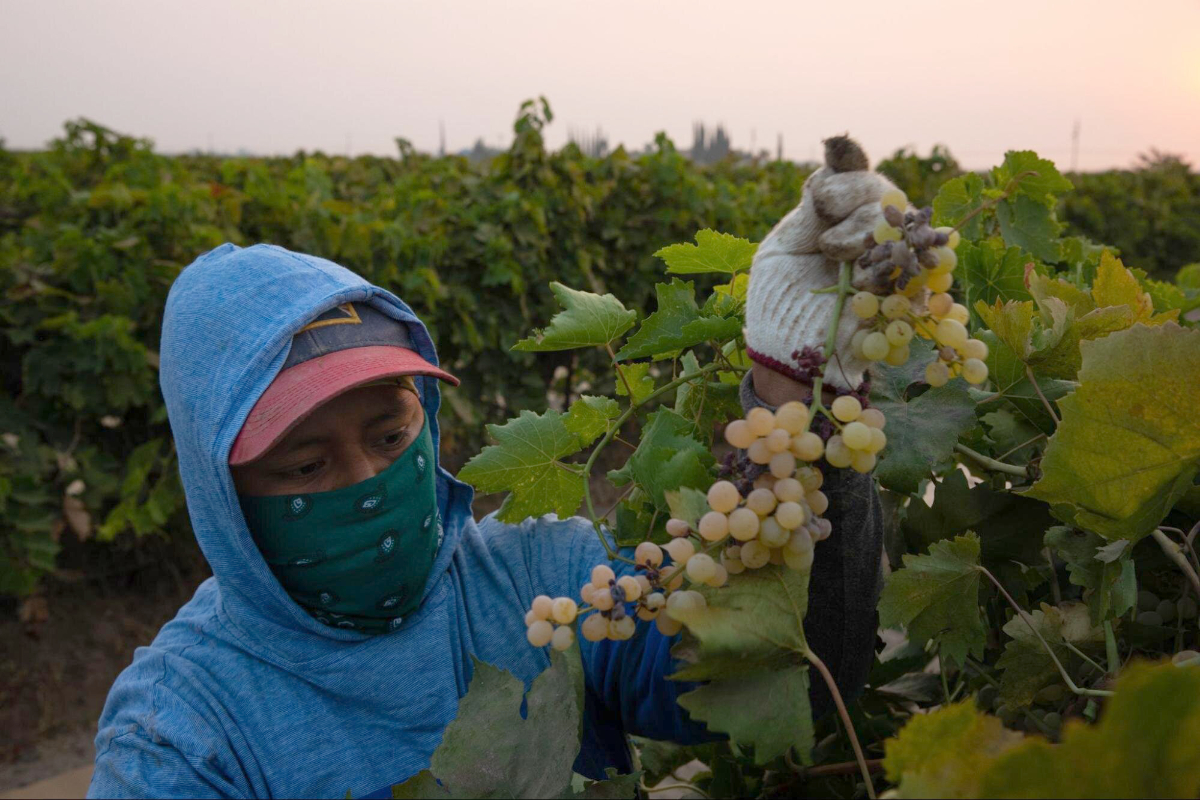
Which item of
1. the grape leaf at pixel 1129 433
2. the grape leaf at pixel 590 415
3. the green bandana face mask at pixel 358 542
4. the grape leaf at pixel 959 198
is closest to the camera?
the grape leaf at pixel 1129 433

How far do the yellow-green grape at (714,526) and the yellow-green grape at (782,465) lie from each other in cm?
6

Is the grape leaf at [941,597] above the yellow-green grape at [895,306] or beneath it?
beneath

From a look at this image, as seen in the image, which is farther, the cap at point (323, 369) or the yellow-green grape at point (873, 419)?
the cap at point (323, 369)

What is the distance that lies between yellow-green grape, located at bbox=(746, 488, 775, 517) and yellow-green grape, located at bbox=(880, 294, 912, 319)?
183 mm

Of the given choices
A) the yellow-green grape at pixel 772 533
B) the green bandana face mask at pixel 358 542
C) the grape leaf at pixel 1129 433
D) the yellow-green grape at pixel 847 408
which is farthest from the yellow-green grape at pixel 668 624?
the green bandana face mask at pixel 358 542

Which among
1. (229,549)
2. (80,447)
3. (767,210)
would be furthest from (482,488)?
(767,210)

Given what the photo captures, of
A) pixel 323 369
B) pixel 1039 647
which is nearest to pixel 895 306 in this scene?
pixel 1039 647

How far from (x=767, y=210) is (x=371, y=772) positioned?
6829 millimetres

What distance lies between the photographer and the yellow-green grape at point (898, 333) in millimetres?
760

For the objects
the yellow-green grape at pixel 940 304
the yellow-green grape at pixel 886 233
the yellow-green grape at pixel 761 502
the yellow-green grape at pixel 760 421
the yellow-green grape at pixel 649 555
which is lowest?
the yellow-green grape at pixel 649 555

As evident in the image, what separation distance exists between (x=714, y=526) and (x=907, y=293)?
27 cm

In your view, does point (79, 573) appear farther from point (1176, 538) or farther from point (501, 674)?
point (1176, 538)

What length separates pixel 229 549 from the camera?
1537 millimetres

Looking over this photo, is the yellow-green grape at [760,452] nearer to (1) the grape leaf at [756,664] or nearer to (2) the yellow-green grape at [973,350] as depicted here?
(1) the grape leaf at [756,664]
